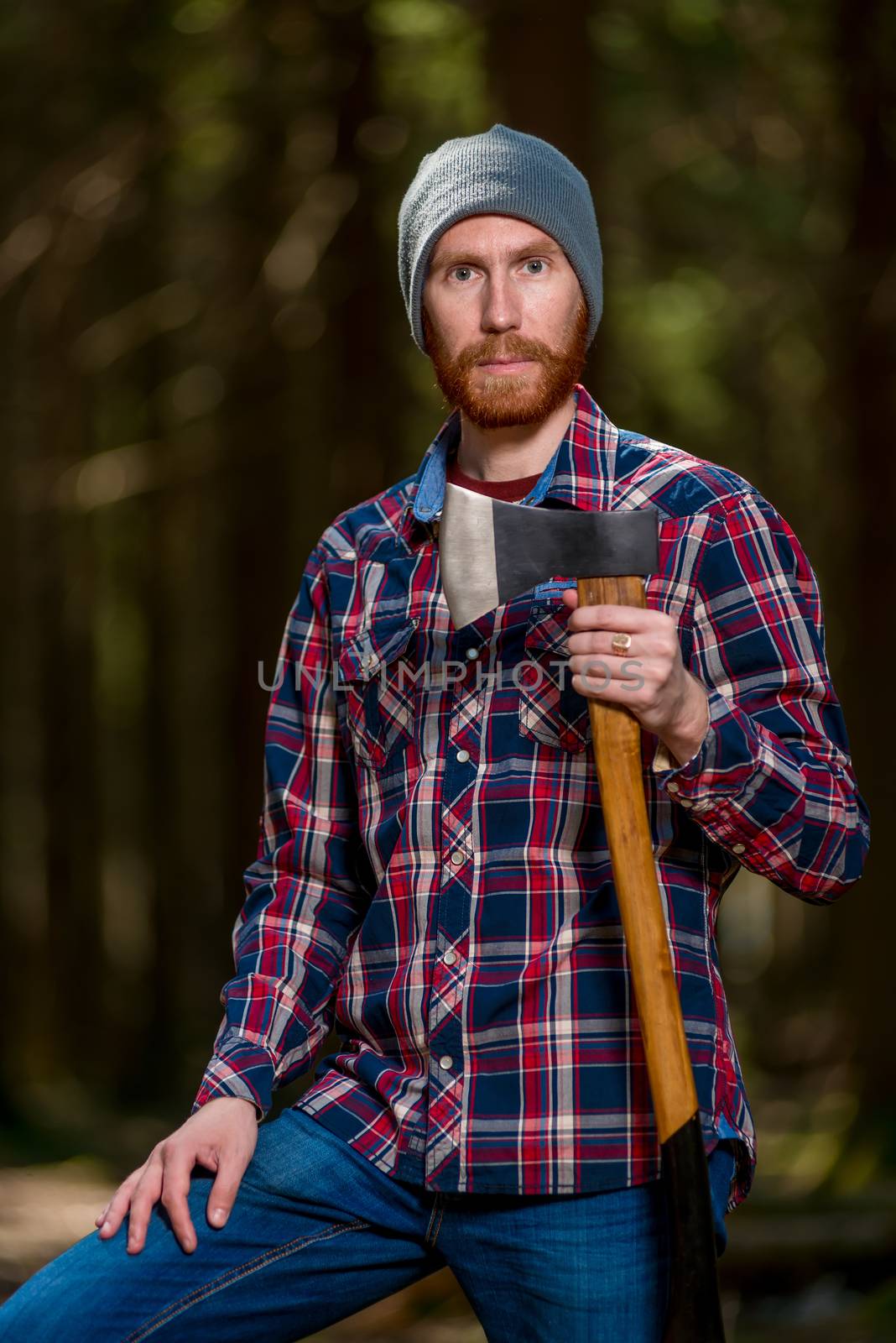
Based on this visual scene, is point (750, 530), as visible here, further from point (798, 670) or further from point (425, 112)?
point (425, 112)

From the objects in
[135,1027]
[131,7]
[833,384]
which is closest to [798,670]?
[833,384]

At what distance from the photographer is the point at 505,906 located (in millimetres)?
2605

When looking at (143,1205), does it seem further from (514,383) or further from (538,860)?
(514,383)

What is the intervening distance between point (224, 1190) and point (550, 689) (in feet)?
3.36

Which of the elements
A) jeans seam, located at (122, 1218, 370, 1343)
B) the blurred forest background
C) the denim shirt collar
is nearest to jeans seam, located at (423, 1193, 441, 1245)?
jeans seam, located at (122, 1218, 370, 1343)

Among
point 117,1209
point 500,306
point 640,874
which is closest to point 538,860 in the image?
point 640,874

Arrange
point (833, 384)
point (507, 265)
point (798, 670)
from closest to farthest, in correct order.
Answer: point (798, 670) → point (507, 265) → point (833, 384)

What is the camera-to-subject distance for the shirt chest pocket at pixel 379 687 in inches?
113

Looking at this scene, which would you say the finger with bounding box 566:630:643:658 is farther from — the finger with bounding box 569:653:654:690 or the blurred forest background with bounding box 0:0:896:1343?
the blurred forest background with bounding box 0:0:896:1343

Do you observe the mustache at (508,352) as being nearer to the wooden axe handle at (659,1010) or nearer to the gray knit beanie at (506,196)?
the gray knit beanie at (506,196)

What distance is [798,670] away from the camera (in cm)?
255

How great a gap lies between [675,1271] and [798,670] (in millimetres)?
968

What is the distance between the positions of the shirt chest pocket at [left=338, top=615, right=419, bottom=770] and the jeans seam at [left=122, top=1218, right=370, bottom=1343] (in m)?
0.83

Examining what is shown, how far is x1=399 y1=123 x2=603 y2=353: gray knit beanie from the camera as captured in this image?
2.92m
